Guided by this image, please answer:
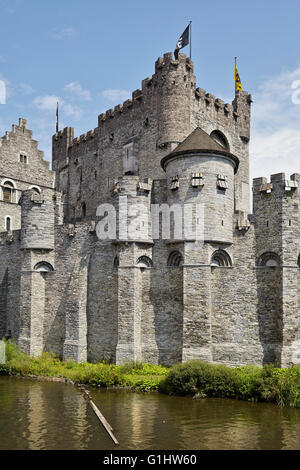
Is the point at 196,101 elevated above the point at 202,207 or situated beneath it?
elevated above

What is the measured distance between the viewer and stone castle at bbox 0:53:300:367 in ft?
75.5

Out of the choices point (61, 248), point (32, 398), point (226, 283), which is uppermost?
point (61, 248)

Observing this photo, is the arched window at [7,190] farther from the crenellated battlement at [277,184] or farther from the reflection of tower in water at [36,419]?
the crenellated battlement at [277,184]

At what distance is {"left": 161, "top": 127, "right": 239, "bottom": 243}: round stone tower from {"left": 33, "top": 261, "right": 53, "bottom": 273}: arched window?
28.9ft

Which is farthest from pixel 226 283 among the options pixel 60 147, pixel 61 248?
pixel 60 147

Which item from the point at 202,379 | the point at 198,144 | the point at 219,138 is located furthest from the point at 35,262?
the point at 219,138

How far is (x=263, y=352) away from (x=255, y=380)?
3493mm

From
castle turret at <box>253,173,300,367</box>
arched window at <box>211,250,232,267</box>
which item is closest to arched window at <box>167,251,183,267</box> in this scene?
arched window at <box>211,250,232,267</box>

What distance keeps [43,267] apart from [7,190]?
1293 centimetres

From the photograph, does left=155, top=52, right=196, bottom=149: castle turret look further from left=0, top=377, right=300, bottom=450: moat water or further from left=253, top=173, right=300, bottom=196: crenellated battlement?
left=0, top=377, right=300, bottom=450: moat water

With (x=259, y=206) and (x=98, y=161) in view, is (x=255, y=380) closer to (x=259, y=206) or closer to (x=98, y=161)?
(x=259, y=206)

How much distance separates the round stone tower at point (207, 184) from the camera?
78.1ft

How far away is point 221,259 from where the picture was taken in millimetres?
24250

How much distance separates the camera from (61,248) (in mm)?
28125
